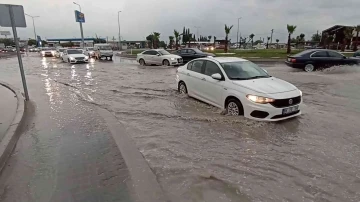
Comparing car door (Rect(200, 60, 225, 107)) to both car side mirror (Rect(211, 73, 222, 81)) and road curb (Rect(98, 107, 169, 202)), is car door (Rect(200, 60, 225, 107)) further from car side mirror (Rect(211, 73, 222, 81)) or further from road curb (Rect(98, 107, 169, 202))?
road curb (Rect(98, 107, 169, 202))

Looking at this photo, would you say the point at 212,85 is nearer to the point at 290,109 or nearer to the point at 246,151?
the point at 290,109

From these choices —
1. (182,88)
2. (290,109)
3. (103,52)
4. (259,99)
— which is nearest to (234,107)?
(259,99)

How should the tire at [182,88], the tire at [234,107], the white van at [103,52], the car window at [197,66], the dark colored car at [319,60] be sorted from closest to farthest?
1. the tire at [234,107]
2. the car window at [197,66]
3. the tire at [182,88]
4. the dark colored car at [319,60]
5. the white van at [103,52]

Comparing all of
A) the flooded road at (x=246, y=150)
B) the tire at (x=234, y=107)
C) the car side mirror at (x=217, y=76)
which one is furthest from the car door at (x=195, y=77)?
the tire at (x=234, y=107)

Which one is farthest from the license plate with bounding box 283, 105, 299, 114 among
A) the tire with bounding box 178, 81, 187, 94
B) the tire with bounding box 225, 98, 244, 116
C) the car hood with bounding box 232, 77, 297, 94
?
the tire with bounding box 178, 81, 187, 94

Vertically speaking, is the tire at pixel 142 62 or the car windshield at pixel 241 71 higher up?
the car windshield at pixel 241 71

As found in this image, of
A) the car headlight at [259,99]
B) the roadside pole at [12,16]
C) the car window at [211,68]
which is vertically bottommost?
the car headlight at [259,99]

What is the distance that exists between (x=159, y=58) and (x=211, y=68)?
14.9 meters

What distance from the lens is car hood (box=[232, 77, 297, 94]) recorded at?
588 centimetres

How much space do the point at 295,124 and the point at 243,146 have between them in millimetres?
1924

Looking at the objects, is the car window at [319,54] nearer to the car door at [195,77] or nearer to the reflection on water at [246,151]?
the reflection on water at [246,151]

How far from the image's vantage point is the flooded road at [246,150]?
11.3 ft

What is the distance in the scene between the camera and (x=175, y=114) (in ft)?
23.0

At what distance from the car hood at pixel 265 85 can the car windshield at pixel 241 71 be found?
301mm
